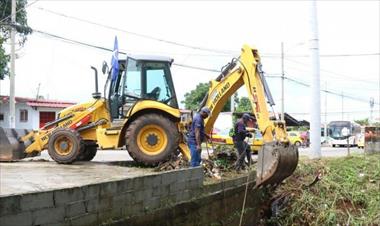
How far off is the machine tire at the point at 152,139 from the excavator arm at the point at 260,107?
125cm

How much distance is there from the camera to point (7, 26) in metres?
26.1

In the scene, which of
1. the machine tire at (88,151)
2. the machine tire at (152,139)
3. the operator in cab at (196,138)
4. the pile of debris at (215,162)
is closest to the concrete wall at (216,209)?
the pile of debris at (215,162)

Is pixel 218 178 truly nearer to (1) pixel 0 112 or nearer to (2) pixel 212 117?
(2) pixel 212 117

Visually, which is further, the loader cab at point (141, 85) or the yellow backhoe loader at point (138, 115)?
the loader cab at point (141, 85)

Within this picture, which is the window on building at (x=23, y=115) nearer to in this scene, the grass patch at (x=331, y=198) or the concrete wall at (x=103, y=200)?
the grass patch at (x=331, y=198)

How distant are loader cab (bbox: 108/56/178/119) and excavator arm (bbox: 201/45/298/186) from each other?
106 cm

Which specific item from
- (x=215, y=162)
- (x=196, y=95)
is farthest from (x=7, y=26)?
(x=196, y=95)

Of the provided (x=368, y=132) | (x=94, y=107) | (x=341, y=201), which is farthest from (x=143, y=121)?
(x=368, y=132)

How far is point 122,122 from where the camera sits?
1336 cm

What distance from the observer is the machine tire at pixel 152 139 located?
42.3ft

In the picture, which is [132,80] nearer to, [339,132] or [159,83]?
[159,83]

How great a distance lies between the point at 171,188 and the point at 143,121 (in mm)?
3480

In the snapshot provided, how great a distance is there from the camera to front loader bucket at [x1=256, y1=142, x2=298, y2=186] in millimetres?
10820

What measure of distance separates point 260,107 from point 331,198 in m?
3.18
